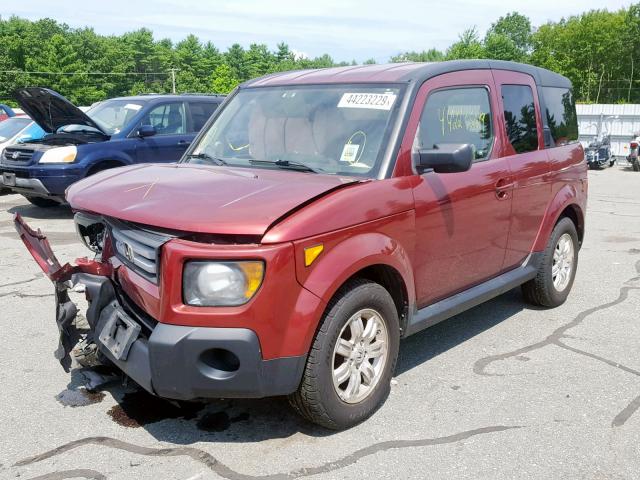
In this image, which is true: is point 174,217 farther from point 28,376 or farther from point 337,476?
point 28,376

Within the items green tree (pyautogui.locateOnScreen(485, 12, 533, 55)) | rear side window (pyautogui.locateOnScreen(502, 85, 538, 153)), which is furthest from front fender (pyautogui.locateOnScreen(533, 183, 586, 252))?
green tree (pyautogui.locateOnScreen(485, 12, 533, 55))

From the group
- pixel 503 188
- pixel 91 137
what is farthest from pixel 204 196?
pixel 91 137

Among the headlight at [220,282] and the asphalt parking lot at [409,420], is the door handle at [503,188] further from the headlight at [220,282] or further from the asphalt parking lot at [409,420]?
the headlight at [220,282]

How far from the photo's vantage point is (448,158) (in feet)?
11.8

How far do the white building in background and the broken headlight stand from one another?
23.0 m

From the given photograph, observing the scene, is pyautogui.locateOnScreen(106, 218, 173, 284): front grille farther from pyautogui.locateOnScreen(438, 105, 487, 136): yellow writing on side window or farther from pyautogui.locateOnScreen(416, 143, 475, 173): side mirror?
pyautogui.locateOnScreen(438, 105, 487, 136): yellow writing on side window

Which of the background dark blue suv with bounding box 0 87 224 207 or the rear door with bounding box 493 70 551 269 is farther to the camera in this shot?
the background dark blue suv with bounding box 0 87 224 207

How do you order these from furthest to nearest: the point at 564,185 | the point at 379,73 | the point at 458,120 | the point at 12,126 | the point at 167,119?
the point at 12,126
the point at 167,119
the point at 564,185
the point at 458,120
the point at 379,73

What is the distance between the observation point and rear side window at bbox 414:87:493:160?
3963mm

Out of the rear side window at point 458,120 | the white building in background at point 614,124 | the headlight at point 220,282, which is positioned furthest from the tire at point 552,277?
the white building in background at point 614,124

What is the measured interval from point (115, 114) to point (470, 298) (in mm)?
7826

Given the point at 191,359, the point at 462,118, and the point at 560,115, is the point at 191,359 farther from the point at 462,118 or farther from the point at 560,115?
the point at 560,115

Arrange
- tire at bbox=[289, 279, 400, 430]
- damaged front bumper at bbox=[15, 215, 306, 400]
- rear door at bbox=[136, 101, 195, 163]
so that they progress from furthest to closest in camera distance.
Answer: rear door at bbox=[136, 101, 195, 163]
tire at bbox=[289, 279, 400, 430]
damaged front bumper at bbox=[15, 215, 306, 400]

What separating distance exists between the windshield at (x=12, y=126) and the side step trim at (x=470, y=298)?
11022 mm
